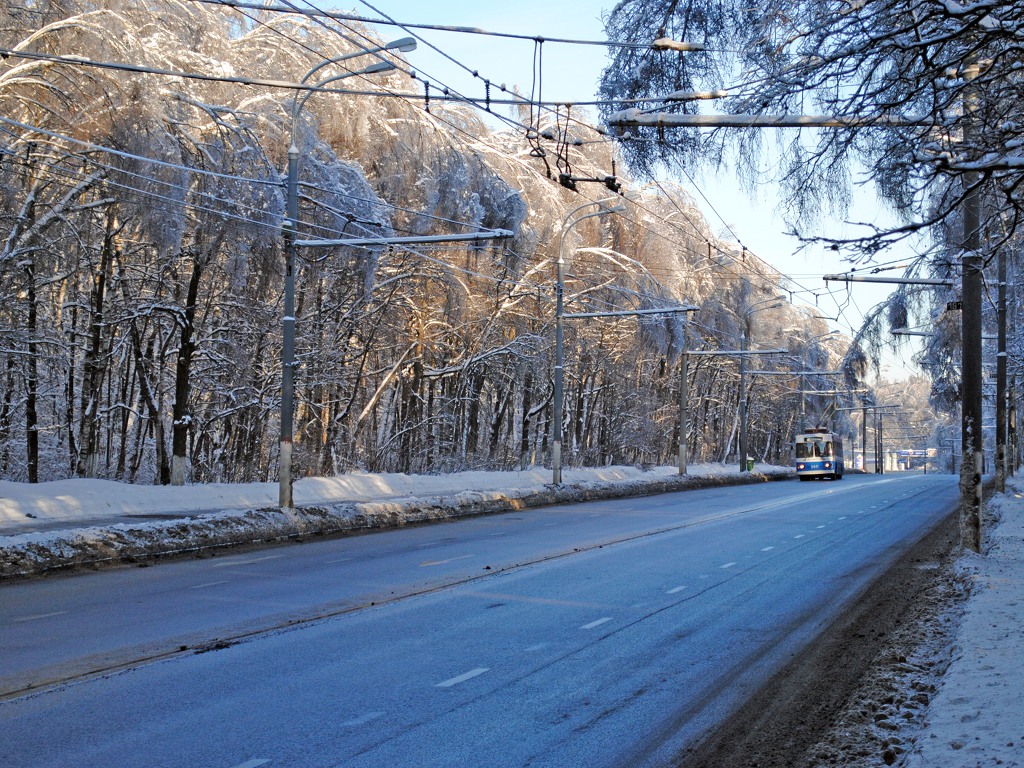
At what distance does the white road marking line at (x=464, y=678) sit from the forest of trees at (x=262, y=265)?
5.95 meters

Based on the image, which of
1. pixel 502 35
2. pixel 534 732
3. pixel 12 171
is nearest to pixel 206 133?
pixel 12 171

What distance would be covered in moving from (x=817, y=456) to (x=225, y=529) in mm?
53346

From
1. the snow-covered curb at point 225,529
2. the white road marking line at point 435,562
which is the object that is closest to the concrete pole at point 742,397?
the snow-covered curb at point 225,529

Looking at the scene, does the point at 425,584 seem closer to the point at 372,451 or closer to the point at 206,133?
the point at 206,133

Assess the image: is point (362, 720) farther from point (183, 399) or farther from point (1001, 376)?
point (1001, 376)

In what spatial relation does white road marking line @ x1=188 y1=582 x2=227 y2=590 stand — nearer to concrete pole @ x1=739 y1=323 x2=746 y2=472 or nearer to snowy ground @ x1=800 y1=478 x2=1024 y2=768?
snowy ground @ x1=800 y1=478 x2=1024 y2=768

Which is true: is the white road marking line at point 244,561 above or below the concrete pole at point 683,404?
below

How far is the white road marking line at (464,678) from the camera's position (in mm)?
8258

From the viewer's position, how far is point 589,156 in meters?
47.5

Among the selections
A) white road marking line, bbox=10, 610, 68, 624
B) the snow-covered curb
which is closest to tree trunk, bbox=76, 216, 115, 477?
the snow-covered curb

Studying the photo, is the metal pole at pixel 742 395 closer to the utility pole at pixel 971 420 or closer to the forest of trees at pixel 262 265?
the forest of trees at pixel 262 265

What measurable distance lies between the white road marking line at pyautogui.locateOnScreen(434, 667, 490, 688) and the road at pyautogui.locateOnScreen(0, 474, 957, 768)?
31 millimetres

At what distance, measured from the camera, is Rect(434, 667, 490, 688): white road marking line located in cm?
826

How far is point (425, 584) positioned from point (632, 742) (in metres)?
7.24
